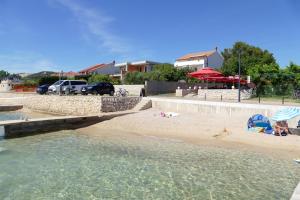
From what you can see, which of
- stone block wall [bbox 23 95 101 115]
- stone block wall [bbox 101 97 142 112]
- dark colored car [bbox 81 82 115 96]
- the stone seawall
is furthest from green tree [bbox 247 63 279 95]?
stone block wall [bbox 23 95 101 115]

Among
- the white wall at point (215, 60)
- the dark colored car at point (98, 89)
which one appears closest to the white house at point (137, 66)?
the white wall at point (215, 60)

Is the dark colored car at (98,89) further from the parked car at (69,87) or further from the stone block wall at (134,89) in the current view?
the stone block wall at (134,89)

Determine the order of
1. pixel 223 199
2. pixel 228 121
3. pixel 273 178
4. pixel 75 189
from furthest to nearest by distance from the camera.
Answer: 1. pixel 228 121
2. pixel 273 178
3. pixel 75 189
4. pixel 223 199

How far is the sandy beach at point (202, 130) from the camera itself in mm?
17047

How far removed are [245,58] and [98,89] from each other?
40.8m

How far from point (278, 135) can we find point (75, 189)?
38.8 ft

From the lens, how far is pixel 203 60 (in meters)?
72.9

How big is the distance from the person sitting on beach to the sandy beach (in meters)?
0.45

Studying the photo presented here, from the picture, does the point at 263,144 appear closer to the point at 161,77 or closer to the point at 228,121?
the point at 228,121

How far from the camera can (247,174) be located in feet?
40.9

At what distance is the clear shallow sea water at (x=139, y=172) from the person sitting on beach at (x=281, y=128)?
132 inches

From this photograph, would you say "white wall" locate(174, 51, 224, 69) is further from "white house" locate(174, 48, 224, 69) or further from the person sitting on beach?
the person sitting on beach

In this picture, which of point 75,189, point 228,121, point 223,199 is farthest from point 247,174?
point 228,121

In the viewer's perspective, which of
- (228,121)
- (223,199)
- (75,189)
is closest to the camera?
(223,199)
